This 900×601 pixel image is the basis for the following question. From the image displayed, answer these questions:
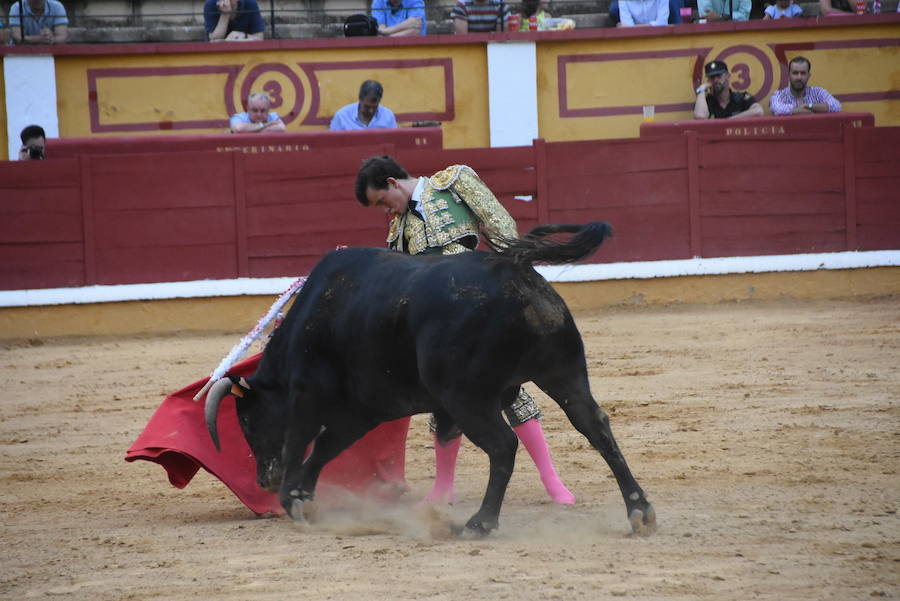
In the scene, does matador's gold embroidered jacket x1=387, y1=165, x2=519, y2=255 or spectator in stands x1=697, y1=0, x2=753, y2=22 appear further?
spectator in stands x1=697, y1=0, x2=753, y2=22

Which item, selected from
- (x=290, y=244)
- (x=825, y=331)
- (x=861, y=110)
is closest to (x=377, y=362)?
(x=825, y=331)

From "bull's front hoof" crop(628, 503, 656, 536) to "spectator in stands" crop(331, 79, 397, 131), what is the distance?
5.68m

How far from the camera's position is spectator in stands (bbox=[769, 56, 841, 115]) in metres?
8.94

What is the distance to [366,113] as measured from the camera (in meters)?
8.62

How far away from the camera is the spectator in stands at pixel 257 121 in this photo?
8.66m

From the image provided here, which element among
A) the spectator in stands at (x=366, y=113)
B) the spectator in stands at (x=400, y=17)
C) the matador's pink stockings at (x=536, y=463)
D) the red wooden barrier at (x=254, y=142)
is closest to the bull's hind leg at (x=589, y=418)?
the matador's pink stockings at (x=536, y=463)

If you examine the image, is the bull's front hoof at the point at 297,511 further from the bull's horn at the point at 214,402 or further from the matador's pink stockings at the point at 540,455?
the matador's pink stockings at the point at 540,455

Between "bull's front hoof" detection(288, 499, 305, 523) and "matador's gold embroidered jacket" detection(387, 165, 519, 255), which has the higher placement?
"matador's gold embroidered jacket" detection(387, 165, 519, 255)

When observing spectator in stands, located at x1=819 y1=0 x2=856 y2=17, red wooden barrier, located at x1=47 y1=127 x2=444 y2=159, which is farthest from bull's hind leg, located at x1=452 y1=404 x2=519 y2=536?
spectator in stands, located at x1=819 y1=0 x2=856 y2=17

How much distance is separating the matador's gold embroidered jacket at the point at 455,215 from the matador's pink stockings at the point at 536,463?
23.3 inches

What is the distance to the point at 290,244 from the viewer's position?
8289 mm

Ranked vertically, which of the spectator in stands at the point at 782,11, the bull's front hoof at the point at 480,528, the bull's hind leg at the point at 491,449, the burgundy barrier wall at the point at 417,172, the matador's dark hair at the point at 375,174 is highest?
the spectator in stands at the point at 782,11

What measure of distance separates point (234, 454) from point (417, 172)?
178 inches

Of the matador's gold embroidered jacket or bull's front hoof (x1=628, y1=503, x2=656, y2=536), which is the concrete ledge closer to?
the matador's gold embroidered jacket
